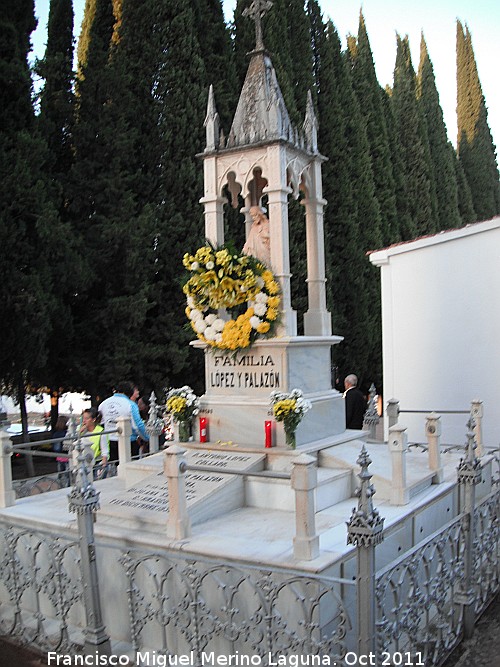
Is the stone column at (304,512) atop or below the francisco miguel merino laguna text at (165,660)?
atop

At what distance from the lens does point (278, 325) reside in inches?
282

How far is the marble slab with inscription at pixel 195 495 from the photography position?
5.77 meters

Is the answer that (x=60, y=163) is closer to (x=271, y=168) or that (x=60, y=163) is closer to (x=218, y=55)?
(x=218, y=55)

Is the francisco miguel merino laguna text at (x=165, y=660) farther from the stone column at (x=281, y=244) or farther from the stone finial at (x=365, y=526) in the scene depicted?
the stone column at (x=281, y=244)

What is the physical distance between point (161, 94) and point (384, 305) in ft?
25.9

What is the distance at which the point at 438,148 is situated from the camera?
96.0 ft

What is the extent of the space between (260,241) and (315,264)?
0.86m

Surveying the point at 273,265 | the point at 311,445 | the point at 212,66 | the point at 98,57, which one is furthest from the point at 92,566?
the point at 212,66

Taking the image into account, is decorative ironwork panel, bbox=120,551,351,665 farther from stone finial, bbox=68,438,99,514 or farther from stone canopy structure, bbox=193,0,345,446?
stone canopy structure, bbox=193,0,345,446

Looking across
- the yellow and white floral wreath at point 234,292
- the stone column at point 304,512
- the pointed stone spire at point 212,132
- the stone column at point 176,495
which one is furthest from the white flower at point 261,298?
the stone column at point 304,512

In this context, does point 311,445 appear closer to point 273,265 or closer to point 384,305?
point 273,265

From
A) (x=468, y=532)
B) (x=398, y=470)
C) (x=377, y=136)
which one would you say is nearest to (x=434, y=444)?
(x=398, y=470)

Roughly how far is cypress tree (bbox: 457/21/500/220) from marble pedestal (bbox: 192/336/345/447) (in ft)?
94.0

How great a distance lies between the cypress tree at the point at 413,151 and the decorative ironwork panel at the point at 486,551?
68.0 feet
